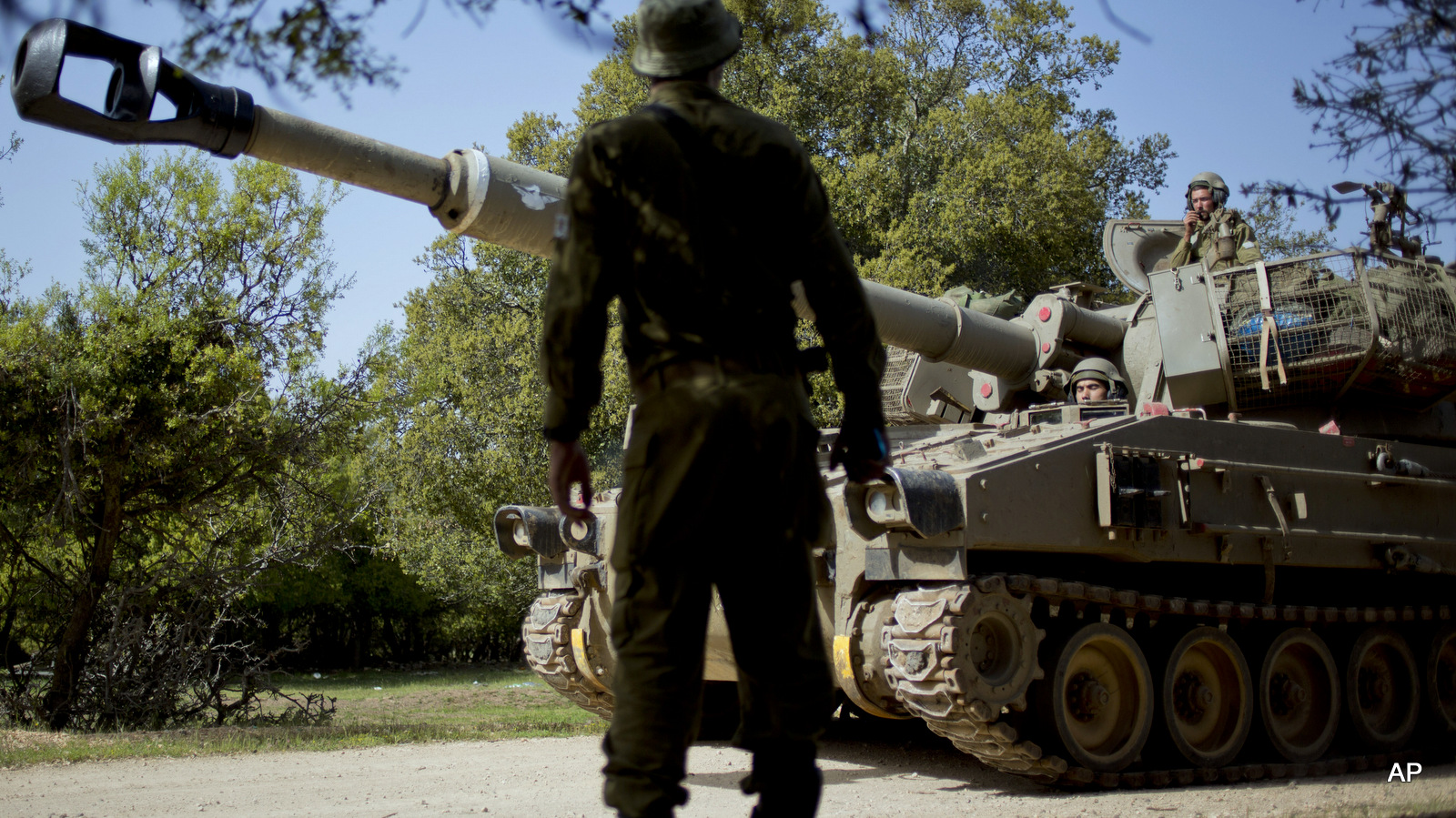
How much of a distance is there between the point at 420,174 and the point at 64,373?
6337 mm

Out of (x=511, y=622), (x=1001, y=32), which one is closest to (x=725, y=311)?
(x=1001, y=32)

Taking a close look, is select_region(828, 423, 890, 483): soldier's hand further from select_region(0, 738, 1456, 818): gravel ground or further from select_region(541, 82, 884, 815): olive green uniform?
select_region(0, 738, 1456, 818): gravel ground

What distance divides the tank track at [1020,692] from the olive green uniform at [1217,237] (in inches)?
94.3

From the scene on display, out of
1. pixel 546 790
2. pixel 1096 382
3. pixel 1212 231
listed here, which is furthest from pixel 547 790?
pixel 1212 231

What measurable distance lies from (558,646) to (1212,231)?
497 cm

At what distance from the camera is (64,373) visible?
30.8 ft

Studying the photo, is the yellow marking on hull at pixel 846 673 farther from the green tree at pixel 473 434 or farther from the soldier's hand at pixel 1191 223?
the green tree at pixel 473 434

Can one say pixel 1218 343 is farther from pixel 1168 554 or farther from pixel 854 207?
pixel 854 207

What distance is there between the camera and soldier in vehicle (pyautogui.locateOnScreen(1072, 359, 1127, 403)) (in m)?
7.75

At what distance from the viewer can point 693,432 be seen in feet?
7.93

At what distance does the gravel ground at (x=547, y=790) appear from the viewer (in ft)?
18.3

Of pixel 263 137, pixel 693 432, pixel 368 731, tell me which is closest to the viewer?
pixel 693 432

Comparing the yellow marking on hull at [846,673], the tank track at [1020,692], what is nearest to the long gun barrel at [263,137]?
the tank track at [1020,692]

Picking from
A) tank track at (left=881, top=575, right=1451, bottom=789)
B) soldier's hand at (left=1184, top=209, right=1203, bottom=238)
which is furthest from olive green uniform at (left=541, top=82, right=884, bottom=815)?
soldier's hand at (left=1184, top=209, right=1203, bottom=238)
